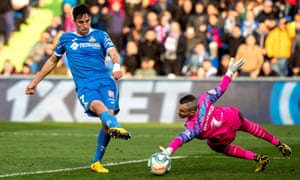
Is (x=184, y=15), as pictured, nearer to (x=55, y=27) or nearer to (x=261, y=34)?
(x=261, y=34)

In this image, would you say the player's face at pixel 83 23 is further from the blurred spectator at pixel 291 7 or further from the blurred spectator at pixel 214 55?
the blurred spectator at pixel 291 7

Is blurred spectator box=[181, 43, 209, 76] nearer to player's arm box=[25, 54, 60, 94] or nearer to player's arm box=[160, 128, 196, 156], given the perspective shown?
player's arm box=[25, 54, 60, 94]

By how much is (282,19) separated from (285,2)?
1204mm

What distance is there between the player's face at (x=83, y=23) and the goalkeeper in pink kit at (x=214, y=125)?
1.68 meters

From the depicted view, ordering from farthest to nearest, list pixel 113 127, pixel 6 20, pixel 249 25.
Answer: pixel 6 20 < pixel 249 25 < pixel 113 127

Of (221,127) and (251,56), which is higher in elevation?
(221,127)

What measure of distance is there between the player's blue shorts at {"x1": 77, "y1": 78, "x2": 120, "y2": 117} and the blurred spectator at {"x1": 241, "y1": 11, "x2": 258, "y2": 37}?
1375 cm

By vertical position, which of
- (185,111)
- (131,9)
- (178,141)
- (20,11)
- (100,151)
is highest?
(185,111)

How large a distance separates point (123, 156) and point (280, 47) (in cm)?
1131

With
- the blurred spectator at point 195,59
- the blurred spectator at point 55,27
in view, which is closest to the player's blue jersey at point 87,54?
the blurred spectator at point 195,59

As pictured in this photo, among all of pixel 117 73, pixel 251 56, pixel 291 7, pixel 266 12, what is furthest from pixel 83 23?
pixel 291 7

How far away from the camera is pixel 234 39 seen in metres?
26.3

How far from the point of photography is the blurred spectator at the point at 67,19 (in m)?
28.3

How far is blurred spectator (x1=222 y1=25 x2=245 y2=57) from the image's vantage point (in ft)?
86.1
